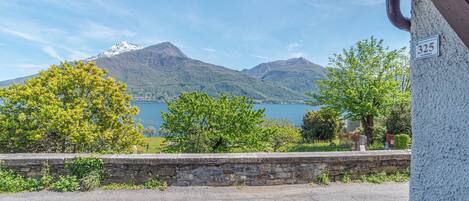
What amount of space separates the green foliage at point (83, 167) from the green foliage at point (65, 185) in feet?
0.35

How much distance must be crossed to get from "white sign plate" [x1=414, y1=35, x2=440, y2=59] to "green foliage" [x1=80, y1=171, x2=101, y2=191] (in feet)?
15.6

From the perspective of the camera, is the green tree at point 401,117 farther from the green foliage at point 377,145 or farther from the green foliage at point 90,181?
the green foliage at point 90,181

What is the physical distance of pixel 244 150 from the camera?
789 centimetres

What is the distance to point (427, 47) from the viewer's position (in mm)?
1923

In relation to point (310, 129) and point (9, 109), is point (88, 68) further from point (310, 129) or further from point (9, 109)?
point (310, 129)

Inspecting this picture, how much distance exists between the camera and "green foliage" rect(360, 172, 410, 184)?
211 inches

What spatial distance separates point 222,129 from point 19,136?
5.17 metres

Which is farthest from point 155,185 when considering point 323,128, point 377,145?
point 323,128

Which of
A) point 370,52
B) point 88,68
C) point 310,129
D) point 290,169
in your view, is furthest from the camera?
point 310,129

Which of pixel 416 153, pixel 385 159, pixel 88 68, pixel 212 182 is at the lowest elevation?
pixel 212 182

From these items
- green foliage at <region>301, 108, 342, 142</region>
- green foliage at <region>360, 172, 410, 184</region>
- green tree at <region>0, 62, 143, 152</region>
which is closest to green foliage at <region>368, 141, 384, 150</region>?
green foliage at <region>301, 108, 342, 142</region>

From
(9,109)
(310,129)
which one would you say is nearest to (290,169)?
(9,109)

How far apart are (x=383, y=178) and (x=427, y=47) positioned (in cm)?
428

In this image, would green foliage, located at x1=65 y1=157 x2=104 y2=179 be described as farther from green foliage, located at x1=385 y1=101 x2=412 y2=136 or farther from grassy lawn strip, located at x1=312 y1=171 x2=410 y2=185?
green foliage, located at x1=385 y1=101 x2=412 y2=136
